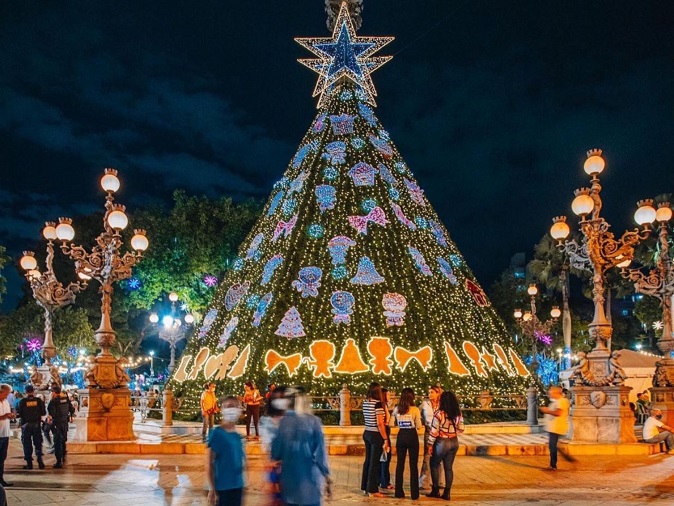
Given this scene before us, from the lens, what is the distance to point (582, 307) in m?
70.2

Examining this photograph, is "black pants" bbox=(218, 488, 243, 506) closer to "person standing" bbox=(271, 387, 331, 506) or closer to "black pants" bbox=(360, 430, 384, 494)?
"person standing" bbox=(271, 387, 331, 506)

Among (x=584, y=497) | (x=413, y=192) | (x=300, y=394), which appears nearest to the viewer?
(x=300, y=394)

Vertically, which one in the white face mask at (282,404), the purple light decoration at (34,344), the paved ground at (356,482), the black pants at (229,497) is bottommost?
the paved ground at (356,482)

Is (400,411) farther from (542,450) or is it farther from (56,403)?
(56,403)

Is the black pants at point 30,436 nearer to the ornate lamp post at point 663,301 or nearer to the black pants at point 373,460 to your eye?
the black pants at point 373,460

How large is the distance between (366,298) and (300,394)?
1591cm

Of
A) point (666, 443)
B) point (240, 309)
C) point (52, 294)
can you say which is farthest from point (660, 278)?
point (52, 294)

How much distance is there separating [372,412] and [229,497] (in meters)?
4.27

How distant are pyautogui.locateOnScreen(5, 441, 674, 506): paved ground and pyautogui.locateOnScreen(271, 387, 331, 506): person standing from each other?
3622mm

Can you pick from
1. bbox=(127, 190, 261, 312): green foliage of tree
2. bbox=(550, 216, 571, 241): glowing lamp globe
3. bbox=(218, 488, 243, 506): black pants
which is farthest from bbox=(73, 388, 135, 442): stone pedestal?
bbox=(127, 190, 261, 312): green foliage of tree

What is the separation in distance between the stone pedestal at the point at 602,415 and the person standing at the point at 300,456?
36.8 ft

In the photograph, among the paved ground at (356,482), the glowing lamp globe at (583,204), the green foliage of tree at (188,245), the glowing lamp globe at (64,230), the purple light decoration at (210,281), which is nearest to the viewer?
the paved ground at (356,482)

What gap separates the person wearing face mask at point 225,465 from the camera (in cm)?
611

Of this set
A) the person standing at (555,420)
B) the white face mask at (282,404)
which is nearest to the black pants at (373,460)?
the white face mask at (282,404)
